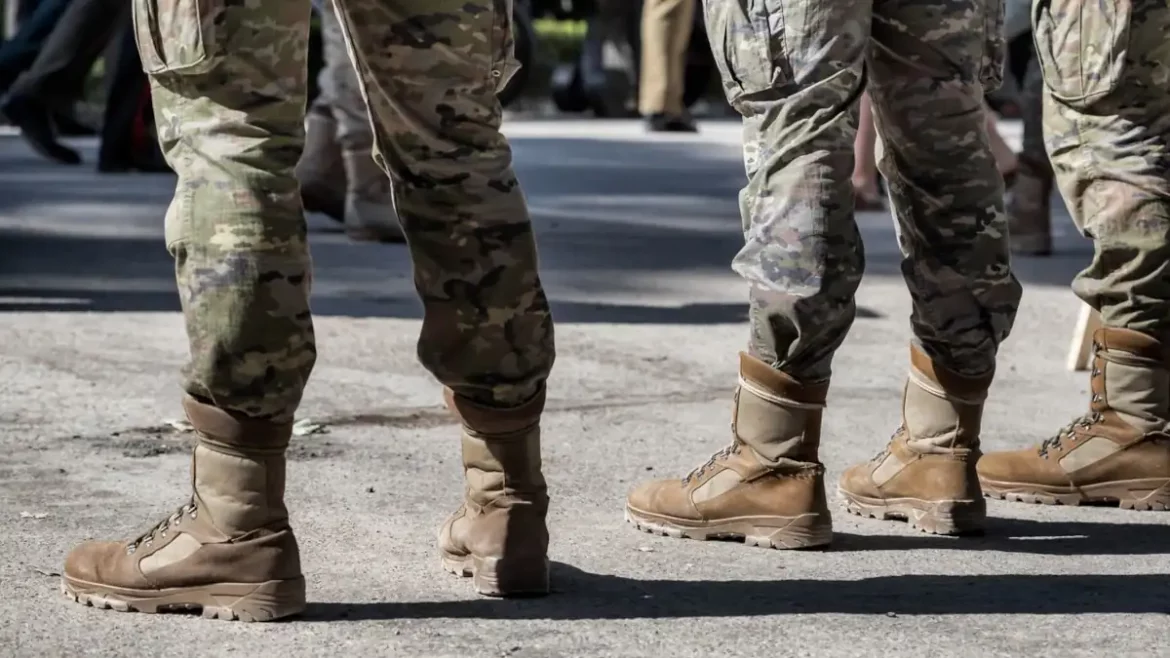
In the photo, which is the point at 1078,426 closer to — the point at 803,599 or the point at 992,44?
the point at 992,44

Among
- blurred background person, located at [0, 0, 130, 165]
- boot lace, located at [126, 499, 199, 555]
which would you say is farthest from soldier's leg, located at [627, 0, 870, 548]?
blurred background person, located at [0, 0, 130, 165]

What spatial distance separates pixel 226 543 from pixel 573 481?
124 centimetres

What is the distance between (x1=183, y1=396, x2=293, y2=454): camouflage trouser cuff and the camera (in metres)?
2.81

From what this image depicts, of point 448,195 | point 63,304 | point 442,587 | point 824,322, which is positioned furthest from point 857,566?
point 63,304

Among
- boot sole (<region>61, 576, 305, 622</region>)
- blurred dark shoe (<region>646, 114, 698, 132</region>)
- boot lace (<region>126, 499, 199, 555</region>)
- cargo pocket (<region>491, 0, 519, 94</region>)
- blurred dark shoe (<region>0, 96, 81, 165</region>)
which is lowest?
blurred dark shoe (<region>646, 114, 698, 132</region>)

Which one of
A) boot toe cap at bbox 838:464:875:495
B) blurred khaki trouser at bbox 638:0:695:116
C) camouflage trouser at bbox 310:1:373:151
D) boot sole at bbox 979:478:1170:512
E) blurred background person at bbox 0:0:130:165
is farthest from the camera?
blurred khaki trouser at bbox 638:0:695:116

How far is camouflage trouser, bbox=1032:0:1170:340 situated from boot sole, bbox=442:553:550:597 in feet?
4.51

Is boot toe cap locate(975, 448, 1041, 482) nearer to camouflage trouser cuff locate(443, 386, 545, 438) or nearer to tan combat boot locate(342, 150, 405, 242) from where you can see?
camouflage trouser cuff locate(443, 386, 545, 438)

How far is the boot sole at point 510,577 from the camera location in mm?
3049

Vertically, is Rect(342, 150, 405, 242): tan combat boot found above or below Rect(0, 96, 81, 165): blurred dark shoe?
above

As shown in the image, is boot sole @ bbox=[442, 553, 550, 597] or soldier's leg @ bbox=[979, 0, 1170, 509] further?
soldier's leg @ bbox=[979, 0, 1170, 509]

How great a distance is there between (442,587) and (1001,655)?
2.73ft

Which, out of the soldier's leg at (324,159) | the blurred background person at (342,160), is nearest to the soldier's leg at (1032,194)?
the blurred background person at (342,160)

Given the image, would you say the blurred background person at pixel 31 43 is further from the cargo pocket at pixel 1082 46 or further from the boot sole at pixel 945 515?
the boot sole at pixel 945 515
